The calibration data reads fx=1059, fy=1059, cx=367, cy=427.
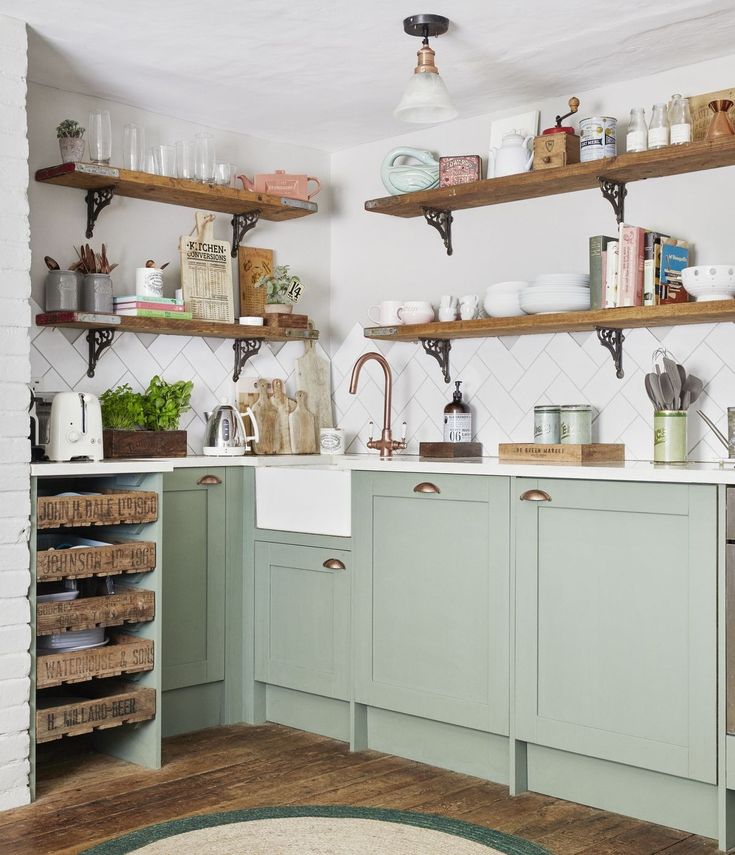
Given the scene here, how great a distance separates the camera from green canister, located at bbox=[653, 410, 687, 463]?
3.34 m

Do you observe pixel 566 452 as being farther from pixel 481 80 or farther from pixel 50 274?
pixel 50 274

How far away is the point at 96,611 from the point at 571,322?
1.79 m

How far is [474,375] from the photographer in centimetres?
412

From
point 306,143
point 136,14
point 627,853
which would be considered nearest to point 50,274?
point 136,14

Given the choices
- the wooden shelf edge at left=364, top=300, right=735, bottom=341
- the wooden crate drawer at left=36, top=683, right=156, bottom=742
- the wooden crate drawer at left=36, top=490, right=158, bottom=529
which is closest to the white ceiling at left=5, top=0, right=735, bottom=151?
the wooden shelf edge at left=364, top=300, right=735, bottom=341

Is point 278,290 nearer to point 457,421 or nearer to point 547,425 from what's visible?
point 457,421

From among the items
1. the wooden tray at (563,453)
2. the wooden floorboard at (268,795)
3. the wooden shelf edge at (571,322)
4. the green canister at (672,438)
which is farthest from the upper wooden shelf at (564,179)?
the wooden floorboard at (268,795)

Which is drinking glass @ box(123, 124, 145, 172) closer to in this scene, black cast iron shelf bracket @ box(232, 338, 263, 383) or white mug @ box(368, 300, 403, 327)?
black cast iron shelf bracket @ box(232, 338, 263, 383)

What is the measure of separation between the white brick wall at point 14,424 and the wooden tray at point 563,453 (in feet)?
5.07

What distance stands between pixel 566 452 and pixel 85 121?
2135 mm

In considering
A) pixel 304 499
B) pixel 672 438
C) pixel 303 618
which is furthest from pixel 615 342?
pixel 303 618

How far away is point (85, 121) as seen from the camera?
3.91 metres

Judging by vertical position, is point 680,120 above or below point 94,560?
above

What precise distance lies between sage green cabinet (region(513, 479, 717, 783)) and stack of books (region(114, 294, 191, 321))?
1521 millimetres
